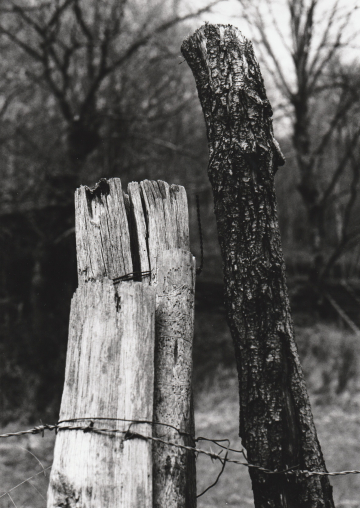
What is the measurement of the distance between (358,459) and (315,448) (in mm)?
4352

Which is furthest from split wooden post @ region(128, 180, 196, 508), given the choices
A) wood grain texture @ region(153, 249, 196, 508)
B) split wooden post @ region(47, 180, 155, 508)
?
split wooden post @ region(47, 180, 155, 508)

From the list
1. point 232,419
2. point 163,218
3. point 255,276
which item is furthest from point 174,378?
point 232,419

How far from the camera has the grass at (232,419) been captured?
4957mm

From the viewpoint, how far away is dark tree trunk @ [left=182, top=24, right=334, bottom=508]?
1.79 metres

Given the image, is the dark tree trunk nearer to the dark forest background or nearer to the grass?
the grass

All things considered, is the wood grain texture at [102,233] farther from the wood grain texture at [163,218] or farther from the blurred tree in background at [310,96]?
the blurred tree in background at [310,96]

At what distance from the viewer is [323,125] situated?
13383mm

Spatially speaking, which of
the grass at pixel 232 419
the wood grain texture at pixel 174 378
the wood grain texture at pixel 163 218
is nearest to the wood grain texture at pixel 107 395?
the wood grain texture at pixel 174 378

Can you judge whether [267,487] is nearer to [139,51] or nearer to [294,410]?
[294,410]

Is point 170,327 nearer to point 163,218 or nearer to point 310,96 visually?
point 163,218

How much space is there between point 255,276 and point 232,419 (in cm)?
547

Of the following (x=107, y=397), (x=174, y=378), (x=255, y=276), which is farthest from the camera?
(x=255, y=276)

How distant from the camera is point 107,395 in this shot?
1562mm

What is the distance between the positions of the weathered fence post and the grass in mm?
2119
